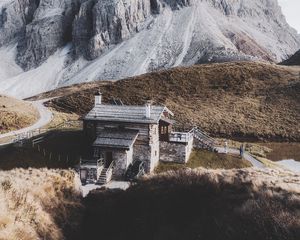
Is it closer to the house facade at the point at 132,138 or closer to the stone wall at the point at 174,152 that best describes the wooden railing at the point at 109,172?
the house facade at the point at 132,138

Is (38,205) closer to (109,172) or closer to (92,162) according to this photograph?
(92,162)

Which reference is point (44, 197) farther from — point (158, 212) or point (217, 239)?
point (217, 239)

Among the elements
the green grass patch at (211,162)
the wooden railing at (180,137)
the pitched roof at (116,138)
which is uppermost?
the pitched roof at (116,138)

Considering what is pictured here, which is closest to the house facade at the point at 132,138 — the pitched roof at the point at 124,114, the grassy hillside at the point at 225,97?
the pitched roof at the point at 124,114

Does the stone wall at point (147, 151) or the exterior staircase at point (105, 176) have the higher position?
the stone wall at point (147, 151)

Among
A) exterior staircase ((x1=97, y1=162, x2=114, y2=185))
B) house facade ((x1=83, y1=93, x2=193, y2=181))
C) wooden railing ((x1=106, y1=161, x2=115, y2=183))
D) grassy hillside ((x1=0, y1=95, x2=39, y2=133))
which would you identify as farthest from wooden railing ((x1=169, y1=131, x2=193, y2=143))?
grassy hillside ((x1=0, y1=95, x2=39, y2=133))

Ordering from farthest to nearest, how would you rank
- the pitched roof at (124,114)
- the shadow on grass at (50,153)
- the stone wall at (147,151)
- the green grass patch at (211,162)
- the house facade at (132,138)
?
the green grass patch at (211,162) → the pitched roof at (124,114) → the stone wall at (147,151) → the shadow on grass at (50,153) → the house facade at (132,138)
